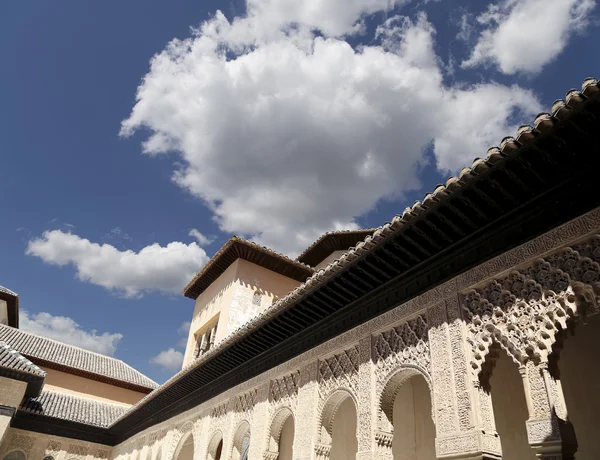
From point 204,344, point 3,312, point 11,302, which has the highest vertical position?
point 11,302

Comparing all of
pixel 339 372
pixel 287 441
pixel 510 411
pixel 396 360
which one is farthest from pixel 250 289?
pixel 396 360

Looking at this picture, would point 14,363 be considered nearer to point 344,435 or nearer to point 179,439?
point 179,439

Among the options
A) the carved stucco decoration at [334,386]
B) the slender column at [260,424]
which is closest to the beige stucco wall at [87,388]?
the slender column at [260,424]

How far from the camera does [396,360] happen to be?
532cm

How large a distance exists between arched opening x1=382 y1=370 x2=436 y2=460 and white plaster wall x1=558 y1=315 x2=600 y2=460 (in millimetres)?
2170

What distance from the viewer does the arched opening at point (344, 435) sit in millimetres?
8086

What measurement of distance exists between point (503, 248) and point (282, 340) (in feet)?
13.5

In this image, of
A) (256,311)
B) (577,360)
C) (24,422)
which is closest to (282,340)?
(577,360)

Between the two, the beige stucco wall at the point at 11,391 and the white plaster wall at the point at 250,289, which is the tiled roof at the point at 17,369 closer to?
the beige stucco wall at the point at 11,391

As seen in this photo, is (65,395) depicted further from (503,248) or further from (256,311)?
(503,248)

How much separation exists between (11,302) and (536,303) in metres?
22.3

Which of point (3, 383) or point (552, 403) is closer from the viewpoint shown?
point (552, 403)

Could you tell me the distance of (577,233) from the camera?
3900 millimetres

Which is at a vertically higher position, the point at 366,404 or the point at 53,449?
the point at 53,449
